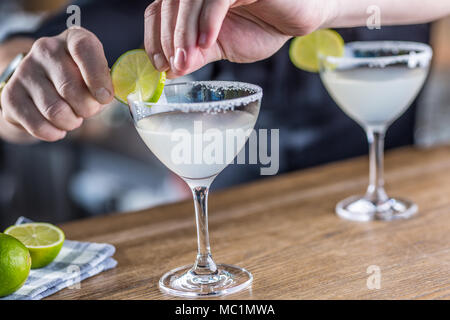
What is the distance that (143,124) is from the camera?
37.9 inches

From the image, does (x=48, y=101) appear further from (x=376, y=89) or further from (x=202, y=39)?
(x=376, y=89)

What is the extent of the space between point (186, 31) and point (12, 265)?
0.45 meters

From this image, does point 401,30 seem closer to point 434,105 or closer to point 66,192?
point 434,105

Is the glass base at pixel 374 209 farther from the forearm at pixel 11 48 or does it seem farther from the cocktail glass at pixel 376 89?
the forearm at pixel 11 48

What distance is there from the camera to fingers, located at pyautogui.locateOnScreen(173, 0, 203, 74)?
0.89 m

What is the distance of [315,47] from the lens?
1.47 m

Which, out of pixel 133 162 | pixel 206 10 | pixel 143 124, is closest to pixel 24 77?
pixel 143 124

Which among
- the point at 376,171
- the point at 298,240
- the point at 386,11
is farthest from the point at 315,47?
the point at 298,240

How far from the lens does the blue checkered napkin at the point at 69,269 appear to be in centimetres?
98

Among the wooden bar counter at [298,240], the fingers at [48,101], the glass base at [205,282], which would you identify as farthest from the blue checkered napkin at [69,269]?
the fingers at [48,101]

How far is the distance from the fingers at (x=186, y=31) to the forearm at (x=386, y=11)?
0.44 metres

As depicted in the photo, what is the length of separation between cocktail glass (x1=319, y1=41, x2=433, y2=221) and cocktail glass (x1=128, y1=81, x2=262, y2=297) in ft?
1.37

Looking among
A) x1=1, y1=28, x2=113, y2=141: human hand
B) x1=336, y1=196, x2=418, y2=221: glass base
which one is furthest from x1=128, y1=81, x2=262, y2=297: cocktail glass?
x1=336, y1=196, x2=418, y2=221: glass base

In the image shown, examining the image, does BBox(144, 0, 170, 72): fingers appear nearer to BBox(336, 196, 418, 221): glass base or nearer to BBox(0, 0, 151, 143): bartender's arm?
BBox(0, 0, 151, 143): bartender's arm
